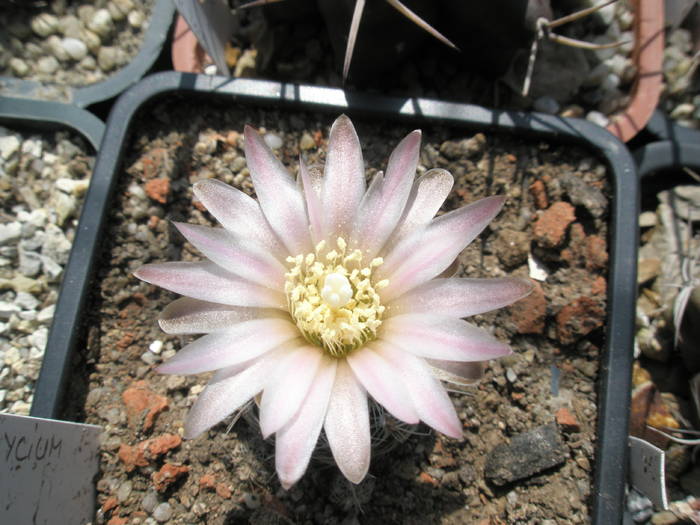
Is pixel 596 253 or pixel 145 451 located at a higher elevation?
pixel 596 253

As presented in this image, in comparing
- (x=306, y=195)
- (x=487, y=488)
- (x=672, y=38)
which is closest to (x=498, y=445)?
(x=487, y=488)

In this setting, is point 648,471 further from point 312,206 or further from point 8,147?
point 8,147

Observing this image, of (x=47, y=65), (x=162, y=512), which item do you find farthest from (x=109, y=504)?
(x=47, y=65)

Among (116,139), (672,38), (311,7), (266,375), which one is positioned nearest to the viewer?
(266,375)

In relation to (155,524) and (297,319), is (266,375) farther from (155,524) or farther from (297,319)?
(155,524)

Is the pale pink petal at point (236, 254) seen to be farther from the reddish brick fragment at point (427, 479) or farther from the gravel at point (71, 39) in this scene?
the gravel at point (71, 39)

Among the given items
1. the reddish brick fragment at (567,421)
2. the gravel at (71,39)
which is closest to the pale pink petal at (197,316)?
the reddish brick fragment at (567,421)

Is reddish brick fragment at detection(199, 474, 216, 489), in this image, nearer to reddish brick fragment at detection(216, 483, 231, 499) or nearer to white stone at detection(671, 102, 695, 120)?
reddish brick fragment at detection(216, 483, 231, 499)
